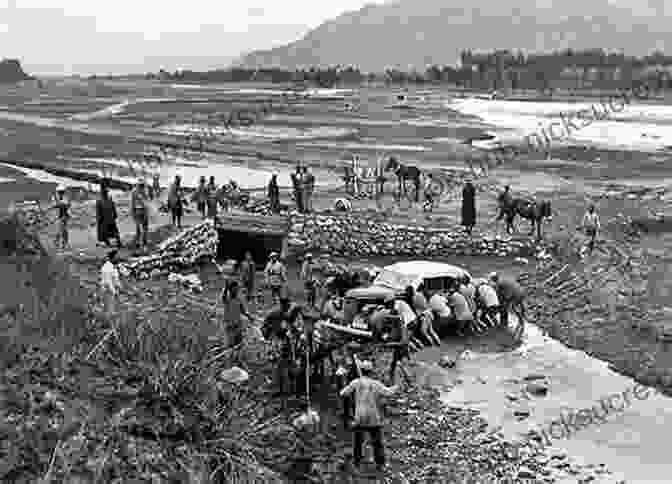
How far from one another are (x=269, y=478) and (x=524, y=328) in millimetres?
8476

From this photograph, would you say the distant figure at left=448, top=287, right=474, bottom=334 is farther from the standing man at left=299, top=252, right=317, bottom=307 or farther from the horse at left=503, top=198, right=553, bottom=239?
the horse at left=503, top=198, right=553, bottom=239

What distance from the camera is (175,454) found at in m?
7.88

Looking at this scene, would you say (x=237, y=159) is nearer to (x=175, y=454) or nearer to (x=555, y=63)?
(x=175, y=454)

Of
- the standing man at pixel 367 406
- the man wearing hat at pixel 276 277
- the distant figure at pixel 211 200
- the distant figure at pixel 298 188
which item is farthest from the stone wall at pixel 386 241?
the standing man at pixel 367 406

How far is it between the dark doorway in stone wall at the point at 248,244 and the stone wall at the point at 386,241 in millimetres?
1353

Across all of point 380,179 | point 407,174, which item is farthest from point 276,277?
point 380,179

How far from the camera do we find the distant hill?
134 meters

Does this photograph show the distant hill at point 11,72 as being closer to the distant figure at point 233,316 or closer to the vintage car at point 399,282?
the vintage car at point 399,282

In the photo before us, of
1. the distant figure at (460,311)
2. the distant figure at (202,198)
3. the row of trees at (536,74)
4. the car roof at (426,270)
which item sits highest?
the row of trees at (536,74)

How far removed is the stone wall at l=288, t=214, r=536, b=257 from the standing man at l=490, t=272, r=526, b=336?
533 centimetres

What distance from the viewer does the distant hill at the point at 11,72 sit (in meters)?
134

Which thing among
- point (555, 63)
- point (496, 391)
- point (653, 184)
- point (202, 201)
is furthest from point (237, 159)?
point (555, 63)

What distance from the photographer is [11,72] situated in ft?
453

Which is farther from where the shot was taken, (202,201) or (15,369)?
(202,201)
